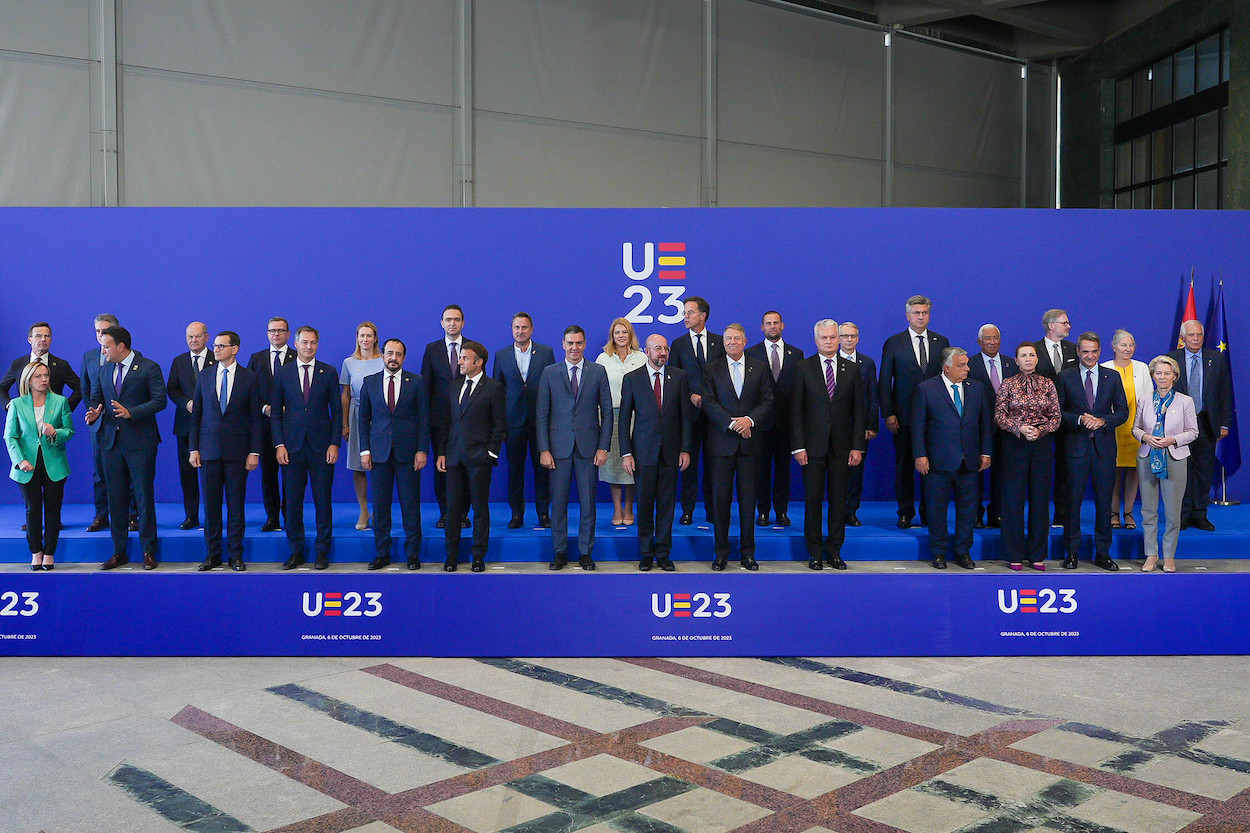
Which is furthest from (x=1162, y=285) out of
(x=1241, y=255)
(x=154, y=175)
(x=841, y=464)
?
(x=154, y=175)

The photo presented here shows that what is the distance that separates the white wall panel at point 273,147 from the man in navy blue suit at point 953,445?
22.2ft

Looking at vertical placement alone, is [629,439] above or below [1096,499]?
above

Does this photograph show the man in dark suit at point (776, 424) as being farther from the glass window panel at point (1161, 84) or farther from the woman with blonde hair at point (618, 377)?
the glass window panel at point (1161, 84)

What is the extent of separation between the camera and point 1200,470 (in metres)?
6.76

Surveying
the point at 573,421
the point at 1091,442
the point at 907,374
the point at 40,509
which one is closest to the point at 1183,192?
the point at 907,374

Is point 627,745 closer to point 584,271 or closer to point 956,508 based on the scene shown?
point 956,508

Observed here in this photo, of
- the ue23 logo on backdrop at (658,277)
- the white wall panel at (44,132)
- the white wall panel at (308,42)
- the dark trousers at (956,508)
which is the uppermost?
the white wall panel at (308,42)

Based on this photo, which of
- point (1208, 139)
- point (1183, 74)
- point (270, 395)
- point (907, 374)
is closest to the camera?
point (270, 395)

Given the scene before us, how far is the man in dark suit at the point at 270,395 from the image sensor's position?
621cm

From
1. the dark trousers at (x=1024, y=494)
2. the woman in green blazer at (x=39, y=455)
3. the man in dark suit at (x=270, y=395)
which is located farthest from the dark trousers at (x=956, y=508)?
the woman in green blazer at (x=39, y=455)

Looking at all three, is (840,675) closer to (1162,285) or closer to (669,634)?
(669,634)

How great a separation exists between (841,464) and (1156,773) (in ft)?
Answer: 8.10

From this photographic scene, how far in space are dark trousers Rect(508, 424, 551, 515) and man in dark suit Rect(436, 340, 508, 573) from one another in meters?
0.80

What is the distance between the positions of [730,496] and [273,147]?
22.5ft
